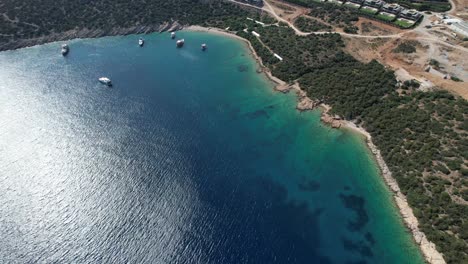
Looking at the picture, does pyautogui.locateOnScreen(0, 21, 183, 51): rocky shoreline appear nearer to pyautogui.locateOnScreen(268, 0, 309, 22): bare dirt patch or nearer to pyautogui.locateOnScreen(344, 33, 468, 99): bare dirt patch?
pyautogui.locateOnScreen(268, 0, 309, 22): bare dirt patch

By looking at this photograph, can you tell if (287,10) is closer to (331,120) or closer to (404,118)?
(331,120)

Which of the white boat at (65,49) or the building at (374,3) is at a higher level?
the building at (374,3)

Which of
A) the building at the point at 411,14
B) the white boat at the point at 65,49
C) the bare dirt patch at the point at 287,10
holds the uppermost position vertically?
the building at the point at 411,14

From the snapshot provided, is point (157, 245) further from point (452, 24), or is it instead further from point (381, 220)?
point (452, 24)

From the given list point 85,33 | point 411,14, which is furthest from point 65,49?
point 411,14

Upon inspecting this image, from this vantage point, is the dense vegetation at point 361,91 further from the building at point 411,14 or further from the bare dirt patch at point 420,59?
the building at point 411,14

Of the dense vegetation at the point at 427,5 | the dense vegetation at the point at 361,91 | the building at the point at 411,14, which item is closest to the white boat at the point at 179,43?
the dense vegetation at the point at 361,91

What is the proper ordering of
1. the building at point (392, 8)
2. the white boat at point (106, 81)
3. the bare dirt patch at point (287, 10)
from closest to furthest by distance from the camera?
1. the white boat at point (106, 81)
2. the building at point (392, 8)
3. the bare dirt patch at point (287, 10)

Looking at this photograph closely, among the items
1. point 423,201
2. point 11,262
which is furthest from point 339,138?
point 11,262

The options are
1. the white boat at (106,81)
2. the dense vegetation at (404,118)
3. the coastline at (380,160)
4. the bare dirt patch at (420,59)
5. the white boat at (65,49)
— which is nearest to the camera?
the coastline at (380,160)
